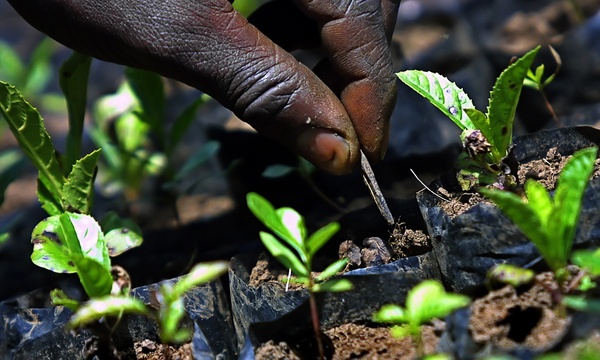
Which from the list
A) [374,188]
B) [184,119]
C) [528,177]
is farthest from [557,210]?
[184,119]

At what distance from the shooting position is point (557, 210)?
85 centimetres

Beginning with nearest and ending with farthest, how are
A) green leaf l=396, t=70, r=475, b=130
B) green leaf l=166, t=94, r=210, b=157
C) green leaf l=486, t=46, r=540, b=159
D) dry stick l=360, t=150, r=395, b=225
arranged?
green leaf l=486, t=46, r=540, b=159, green leaf l=396, t=70, r=475, b=130, dry stick l=360, t=150, r=395, b=225, green leaf l=166, t=94, r=210, b=157

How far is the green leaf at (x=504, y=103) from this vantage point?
1.07 m

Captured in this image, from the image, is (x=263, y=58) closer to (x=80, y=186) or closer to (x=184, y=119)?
Result: (x=80, y=186)

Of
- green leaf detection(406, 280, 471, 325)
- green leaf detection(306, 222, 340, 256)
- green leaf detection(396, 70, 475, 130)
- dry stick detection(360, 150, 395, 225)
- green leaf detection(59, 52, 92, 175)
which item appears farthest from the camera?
green leaf detection(59, 52, 92, 175)

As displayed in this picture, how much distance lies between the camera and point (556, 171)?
49.8 inches

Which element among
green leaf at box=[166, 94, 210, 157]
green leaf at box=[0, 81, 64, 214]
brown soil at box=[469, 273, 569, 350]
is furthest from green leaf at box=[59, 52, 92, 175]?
brown soil at box=[469, 273, 569, 350]

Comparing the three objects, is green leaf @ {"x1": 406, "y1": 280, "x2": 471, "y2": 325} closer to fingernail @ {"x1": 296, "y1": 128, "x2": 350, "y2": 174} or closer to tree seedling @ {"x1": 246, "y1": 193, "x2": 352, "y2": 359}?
tree seedling @ {"x1": 246, "y1": 193, "x2": 352, "y2": 359}

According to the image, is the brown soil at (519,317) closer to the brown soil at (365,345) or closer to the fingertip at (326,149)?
the brown soil at (365,345)

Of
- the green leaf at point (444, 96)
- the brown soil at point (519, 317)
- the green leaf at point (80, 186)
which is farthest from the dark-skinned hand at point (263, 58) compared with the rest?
the brown soil at point (519, 317)

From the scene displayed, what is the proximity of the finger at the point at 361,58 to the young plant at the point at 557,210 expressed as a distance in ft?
1.54

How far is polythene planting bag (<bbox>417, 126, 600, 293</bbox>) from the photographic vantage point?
96cm

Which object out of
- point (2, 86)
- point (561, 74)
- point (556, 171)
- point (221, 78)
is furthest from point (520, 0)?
point (2, 86)

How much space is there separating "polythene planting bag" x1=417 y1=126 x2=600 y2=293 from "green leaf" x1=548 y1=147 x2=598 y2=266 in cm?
11
